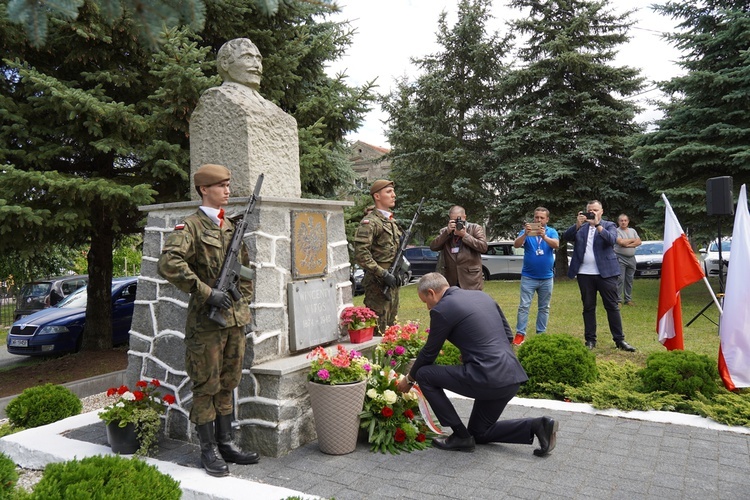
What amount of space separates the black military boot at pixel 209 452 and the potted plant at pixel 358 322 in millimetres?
1590

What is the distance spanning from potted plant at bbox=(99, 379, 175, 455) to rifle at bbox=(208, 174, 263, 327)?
0.96m

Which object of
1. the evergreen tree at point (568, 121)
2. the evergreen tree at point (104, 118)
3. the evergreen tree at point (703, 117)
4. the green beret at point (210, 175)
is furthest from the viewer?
the evergreen tree at point (568, 121)

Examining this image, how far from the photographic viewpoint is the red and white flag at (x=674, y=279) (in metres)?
6.14

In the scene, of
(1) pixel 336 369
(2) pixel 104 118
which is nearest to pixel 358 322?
(1) pixel 336 369

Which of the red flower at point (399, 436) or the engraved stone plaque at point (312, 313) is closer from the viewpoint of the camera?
the red flower at point (399, 436)

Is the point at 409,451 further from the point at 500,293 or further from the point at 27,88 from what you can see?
the point at 500,293

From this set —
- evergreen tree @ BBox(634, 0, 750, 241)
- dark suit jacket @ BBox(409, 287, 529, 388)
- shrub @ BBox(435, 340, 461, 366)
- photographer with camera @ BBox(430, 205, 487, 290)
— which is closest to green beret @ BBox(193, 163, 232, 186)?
dark suit jacket @ BBox(409, 287, 529, 388)

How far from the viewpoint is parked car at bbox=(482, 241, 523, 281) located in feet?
68.0

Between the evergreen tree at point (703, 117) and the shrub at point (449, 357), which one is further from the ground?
the evergreen tree at point (703, 117)

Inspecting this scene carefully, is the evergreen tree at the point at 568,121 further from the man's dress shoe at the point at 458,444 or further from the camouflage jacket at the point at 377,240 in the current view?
the man's dress shoe at the point at 458,444

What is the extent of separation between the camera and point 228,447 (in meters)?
3.91

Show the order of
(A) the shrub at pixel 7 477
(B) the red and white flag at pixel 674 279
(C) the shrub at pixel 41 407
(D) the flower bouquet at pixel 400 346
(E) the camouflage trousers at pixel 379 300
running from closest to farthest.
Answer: (A) the shrub at pixel 7 477 < (D) the flower bouquet at pixel 400 346 < (C) the shrub at pixel 41 407 < (E) the camouflage trousers at pixel 379 300 < (B) the red and white flag at pixel 674 279

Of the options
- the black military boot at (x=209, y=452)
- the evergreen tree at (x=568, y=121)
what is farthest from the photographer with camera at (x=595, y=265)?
the evergreen tree at (x=568, y=121)

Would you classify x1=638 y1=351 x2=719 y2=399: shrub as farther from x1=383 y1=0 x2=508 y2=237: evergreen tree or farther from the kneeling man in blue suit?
x1=383 y1=0 x2=508 y2=237: evergreen tree
